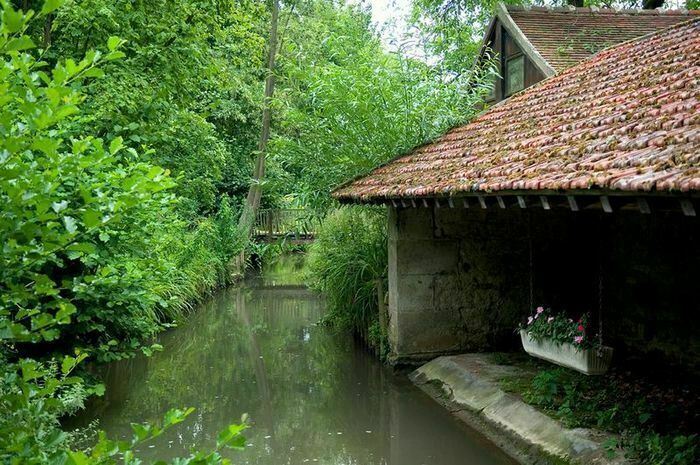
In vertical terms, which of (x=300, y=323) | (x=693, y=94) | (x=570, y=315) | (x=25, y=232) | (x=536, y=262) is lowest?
(x=300, y=323)

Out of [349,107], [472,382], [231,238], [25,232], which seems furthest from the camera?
[231,238]

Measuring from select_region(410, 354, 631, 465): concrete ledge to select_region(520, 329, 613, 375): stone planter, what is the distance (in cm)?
53

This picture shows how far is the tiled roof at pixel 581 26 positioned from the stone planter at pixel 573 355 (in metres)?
7.42

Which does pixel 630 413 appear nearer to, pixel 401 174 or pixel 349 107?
pixel 401 174

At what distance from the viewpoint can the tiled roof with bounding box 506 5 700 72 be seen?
1305 cm

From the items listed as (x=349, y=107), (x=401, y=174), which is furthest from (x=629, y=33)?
(x=401, y=174)

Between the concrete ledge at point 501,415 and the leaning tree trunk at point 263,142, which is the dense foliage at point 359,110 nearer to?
the concrete ledge at point 501,415

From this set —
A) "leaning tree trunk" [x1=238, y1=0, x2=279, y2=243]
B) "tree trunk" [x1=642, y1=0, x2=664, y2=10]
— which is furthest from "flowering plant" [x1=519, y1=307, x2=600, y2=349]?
"leaning tree trunk" [x1=238, y1=0, x2=279, y2=243]

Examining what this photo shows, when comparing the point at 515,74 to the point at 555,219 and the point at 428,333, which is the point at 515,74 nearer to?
the point at 555,219

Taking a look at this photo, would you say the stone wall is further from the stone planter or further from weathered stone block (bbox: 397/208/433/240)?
the stone planter

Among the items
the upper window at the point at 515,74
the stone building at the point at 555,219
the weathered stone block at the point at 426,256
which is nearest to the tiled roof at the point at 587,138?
Result: the stone building at the point at 555,219

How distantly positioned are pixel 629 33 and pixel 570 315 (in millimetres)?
7742

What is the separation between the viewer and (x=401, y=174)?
27.9ft

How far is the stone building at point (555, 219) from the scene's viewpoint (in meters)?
5.42
